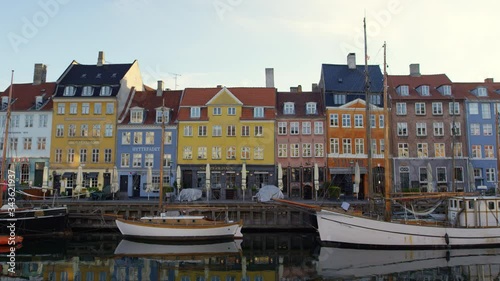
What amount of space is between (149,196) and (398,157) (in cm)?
2483

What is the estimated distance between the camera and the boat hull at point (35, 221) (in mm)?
26500

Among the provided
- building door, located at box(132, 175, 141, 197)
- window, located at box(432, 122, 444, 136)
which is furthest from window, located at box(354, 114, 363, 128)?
building door, located at box(132, 175, 141, 197)

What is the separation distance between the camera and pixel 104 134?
42.2 metres

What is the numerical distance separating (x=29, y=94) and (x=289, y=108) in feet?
93.2

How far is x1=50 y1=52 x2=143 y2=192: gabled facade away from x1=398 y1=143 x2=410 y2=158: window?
2877cm

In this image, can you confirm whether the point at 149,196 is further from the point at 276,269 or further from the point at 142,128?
the point at 276,269

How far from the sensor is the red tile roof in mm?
43513

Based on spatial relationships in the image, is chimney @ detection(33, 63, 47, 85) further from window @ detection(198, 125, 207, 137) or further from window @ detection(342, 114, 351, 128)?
window @ detection(342, 114, 351, 128)

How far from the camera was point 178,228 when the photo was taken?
26.0 m

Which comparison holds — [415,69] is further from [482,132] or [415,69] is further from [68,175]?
[68,175]

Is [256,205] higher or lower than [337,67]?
lower

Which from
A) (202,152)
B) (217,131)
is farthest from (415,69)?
(202,152)

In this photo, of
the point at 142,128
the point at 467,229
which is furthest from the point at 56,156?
the point at 467,229

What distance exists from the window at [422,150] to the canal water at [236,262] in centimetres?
1868
